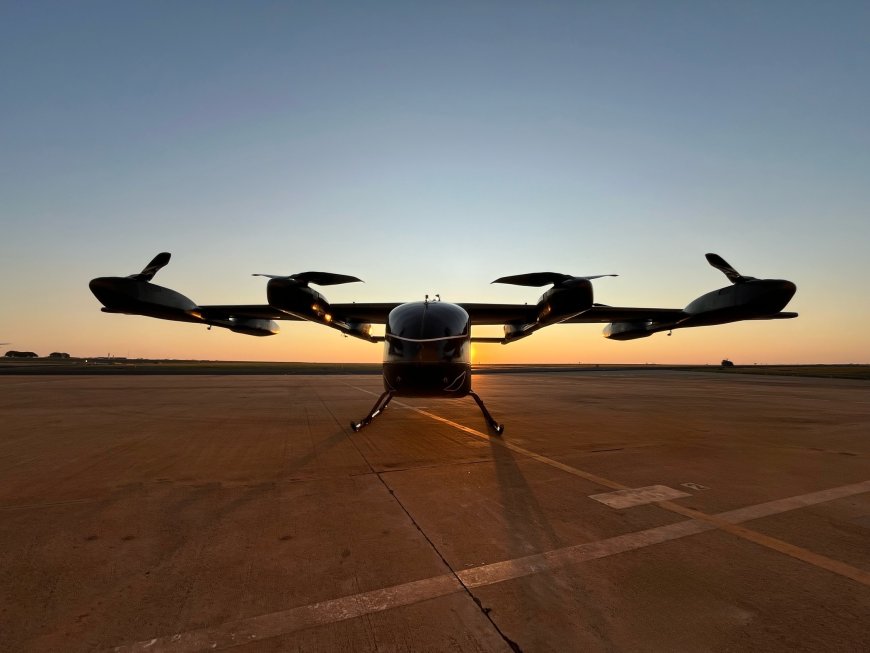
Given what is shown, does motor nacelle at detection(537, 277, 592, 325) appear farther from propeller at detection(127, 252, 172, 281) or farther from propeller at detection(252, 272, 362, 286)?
propeller at detection(127, 252, 172, 281)

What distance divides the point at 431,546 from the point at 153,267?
33.7 feet

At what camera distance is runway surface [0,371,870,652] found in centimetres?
246

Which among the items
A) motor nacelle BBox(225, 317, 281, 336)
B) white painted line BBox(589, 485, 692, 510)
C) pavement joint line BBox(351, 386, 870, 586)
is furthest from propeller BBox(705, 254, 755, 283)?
motor nacelle BBox(225, 317, 281, 336)

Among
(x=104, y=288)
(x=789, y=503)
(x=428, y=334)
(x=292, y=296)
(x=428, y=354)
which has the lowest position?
(x=789, y=503)

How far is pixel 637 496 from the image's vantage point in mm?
4910

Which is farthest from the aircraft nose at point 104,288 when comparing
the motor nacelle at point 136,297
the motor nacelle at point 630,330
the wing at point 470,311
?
the motor nacelle at point 630,330

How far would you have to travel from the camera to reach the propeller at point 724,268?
10.3m

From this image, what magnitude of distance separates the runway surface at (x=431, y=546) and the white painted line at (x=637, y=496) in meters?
0.04

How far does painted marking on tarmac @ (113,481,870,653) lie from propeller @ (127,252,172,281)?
9.90 m

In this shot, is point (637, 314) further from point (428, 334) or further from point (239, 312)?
point (239, 312)

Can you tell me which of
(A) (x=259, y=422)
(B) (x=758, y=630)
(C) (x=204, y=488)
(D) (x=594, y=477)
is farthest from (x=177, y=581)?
(A) (x=259, y=422)

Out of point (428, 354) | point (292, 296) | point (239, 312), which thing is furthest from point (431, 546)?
point (239, 312)

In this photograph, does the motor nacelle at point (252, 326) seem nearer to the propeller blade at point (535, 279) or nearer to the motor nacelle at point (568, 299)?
the propeller blade at point (535, 279)

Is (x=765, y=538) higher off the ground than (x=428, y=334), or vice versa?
(x=428, y=334)
